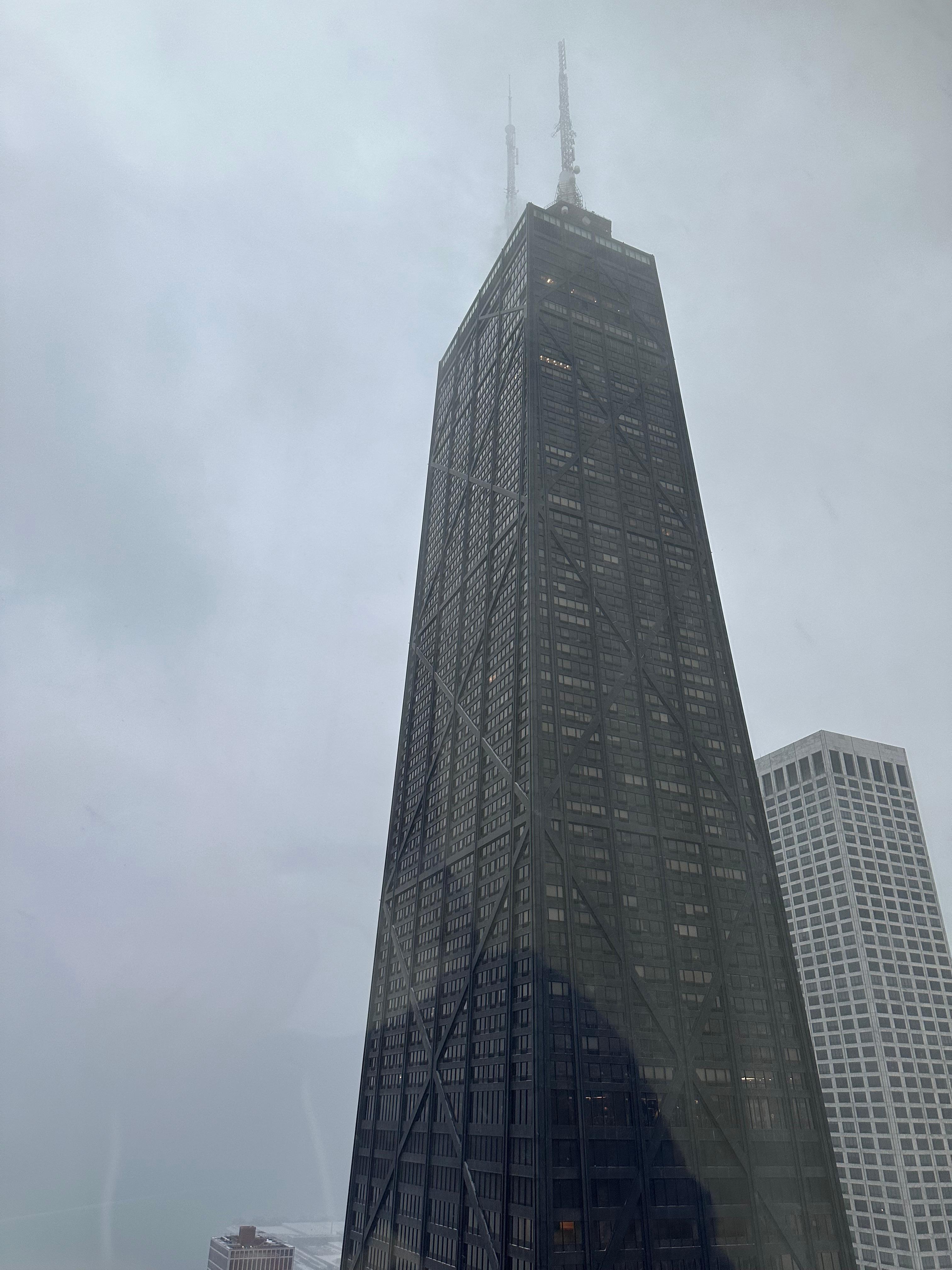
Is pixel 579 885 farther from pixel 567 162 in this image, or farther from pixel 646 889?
pixel 567 162

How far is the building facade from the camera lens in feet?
246

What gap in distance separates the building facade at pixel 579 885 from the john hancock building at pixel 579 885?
0.29m

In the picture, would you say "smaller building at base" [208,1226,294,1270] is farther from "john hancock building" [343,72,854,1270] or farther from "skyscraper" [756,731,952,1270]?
"skyscraper" [756,731,952,1270]

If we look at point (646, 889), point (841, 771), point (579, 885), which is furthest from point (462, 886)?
point (841, 771)

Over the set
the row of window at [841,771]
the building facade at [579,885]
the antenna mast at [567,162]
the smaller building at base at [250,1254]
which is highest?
the antenna mast at [567,162]

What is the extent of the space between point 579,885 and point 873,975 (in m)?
93.3

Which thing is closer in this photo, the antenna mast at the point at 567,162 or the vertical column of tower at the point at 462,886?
the vertical column of tower at the point at 462,886

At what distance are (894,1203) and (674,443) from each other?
118 metres

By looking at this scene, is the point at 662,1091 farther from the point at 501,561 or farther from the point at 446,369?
the point at 446,369

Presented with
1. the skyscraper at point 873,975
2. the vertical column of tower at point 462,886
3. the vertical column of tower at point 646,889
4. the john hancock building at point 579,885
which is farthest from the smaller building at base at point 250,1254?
the vertical column of tower at point 646,889

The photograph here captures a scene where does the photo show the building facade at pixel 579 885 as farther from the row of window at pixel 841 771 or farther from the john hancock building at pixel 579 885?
the row of window at pixel 841 771

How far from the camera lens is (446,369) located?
174750mm

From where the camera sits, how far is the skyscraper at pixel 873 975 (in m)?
134

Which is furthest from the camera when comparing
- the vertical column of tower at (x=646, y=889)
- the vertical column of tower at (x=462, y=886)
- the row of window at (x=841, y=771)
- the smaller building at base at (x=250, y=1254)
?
the row of window at (x=841, y=771)
